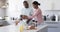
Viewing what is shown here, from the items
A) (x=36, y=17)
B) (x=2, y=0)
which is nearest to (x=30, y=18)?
(x=36, y=17)

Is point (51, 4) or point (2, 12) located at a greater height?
point (51, 4)

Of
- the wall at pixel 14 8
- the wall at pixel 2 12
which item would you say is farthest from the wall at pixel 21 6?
the wall at pixel 2 12

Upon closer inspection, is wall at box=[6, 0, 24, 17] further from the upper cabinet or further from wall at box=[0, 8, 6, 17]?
the upper cabinet

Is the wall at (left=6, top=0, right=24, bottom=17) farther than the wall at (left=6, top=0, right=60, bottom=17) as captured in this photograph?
Yes

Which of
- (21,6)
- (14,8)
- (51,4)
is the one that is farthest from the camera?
(14,8)

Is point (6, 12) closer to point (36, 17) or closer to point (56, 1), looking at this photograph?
point (56, 1)

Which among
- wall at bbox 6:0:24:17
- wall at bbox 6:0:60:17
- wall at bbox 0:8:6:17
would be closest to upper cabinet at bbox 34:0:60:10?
wall at bbox 6:0:60:17

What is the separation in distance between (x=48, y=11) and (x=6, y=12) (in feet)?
5.72

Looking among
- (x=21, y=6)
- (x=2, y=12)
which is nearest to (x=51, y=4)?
(x=21, y=6)

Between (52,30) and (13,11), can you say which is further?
(13,11)

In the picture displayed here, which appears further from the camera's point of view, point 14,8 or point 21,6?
point 14,8

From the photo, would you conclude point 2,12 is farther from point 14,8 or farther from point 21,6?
point 21,6

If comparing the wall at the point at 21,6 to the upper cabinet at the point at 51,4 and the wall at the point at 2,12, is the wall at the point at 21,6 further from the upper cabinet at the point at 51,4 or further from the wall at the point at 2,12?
the wall at the point at 2,12

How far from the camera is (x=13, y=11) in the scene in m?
5.79
